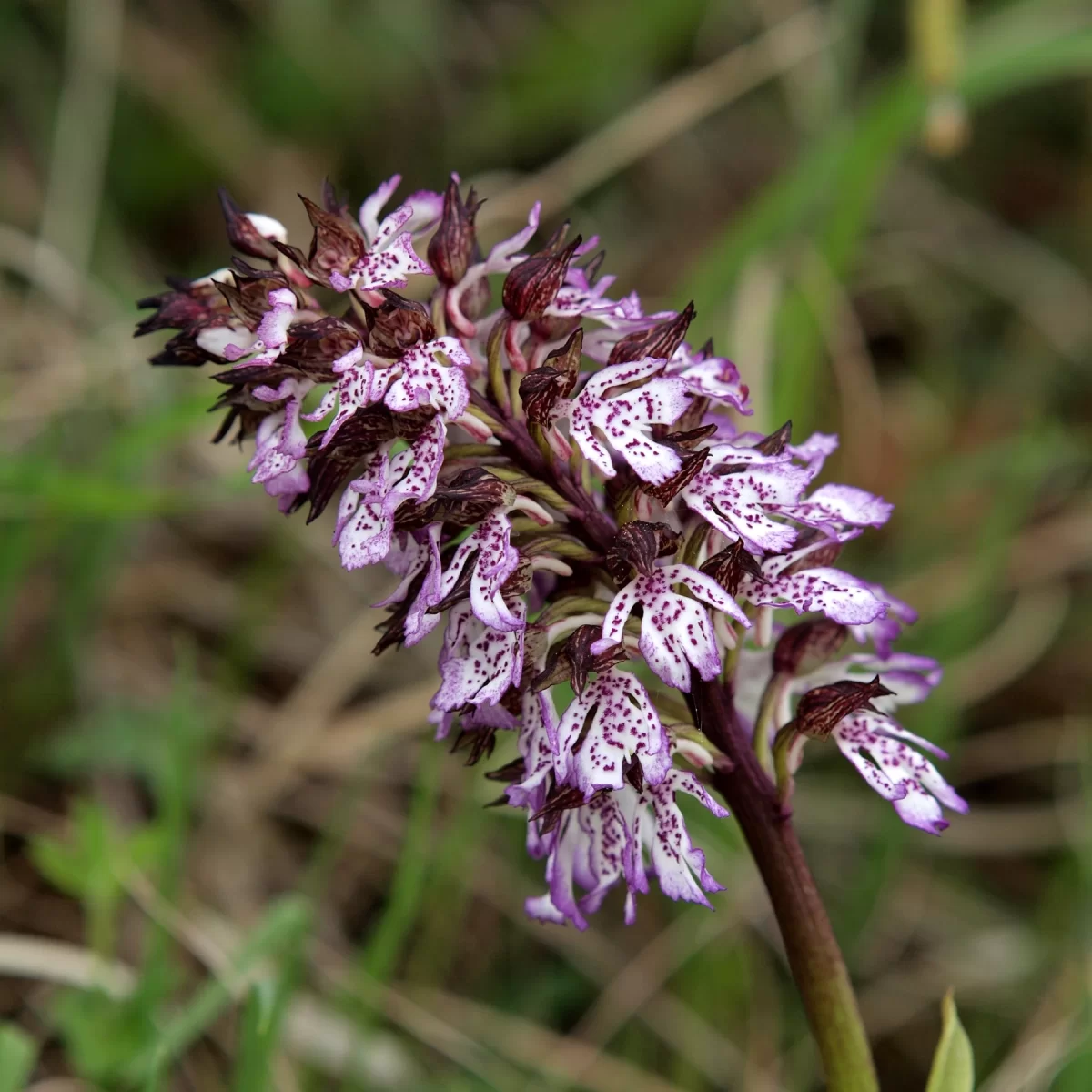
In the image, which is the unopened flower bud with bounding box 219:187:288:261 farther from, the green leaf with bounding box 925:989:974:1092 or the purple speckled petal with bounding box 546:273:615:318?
the green leaf with bounding box 925:989:974:1092

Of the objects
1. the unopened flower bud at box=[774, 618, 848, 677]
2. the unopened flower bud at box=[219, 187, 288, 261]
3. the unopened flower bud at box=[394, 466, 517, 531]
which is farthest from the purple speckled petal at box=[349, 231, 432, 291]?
the unopened flower bud at box=[774, 618, 848, 677]

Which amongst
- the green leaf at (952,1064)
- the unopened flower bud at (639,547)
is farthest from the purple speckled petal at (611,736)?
the green leaf at (952,1064)

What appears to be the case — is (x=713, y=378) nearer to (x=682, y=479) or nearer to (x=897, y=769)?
(x=682, y=479)

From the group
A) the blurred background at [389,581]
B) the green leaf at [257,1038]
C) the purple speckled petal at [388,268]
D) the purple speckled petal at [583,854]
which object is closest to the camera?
the purple speckled petal at [388,268]

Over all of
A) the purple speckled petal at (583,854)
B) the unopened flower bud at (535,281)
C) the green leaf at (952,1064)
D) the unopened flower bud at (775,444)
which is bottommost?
the green leaf at (952,1064)

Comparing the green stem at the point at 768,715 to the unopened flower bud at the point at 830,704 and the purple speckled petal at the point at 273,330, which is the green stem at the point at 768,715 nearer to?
the unopened flower bud at the point at 830,704

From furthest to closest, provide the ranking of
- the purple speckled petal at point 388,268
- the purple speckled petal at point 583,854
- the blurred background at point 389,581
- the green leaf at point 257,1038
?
1. the blurred background at point 389,581
2. the green leaf at point 257,1038
3. the purple speckled petal at point 583,854
4. the purple speckled petal at point 388,268

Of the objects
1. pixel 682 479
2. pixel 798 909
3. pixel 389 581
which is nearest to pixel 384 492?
pixel 682 479

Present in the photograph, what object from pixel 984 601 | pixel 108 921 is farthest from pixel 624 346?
pixel 984 601
